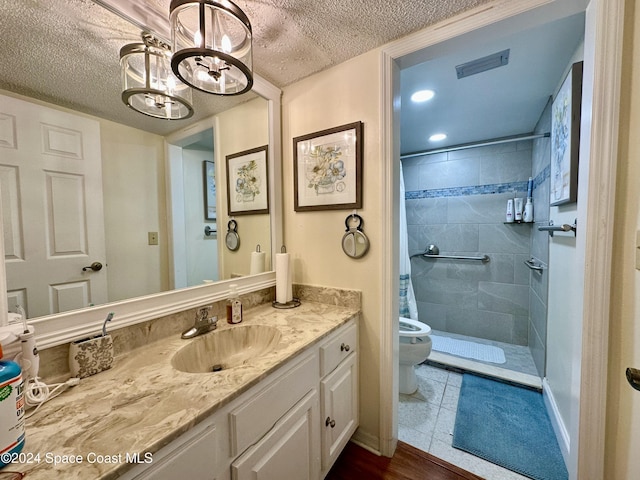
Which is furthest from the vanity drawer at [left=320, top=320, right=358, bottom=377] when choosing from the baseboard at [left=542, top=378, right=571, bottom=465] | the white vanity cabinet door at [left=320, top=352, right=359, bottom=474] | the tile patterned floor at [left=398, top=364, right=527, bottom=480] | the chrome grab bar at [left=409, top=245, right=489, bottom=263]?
the chrome grab bar at [left=409, top=245, right=489, bottom=263]

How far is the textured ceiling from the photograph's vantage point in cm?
75

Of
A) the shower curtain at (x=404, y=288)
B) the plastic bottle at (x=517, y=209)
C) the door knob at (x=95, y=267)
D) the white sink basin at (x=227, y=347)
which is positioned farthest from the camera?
the plastic bottle at (x=517, y=209)

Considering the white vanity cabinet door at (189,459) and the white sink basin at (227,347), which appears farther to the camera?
the white sink basin at (227,347)

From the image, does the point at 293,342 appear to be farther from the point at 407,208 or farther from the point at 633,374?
the point at 407,208

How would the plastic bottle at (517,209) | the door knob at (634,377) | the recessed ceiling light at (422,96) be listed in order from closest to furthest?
the door knob at (634,377)
the recessed ceiling light at (422,96)
the plastic bottle at (517,209)

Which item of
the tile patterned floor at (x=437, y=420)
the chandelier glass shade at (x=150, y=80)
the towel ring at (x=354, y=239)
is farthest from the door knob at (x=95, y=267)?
the tile patterned floor at (x=437, y=420)

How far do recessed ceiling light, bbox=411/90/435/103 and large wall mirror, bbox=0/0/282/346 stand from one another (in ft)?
4.33

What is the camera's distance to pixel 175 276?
1.09 metres

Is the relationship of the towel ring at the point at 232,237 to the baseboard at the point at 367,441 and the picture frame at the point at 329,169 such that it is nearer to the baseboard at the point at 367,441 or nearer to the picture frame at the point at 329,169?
the picture frame at the point at 329,169

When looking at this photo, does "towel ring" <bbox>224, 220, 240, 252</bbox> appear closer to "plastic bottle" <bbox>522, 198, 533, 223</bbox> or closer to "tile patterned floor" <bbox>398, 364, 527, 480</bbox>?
"tile patterned floor" <bbox>398, 364, 527, 480</bbox>

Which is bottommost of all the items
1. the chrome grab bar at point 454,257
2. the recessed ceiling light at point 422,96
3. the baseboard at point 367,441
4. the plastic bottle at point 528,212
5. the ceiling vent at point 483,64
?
the baseboard at point 367,441

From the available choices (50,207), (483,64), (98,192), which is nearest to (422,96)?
(483,64)

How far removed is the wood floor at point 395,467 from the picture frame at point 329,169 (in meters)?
1.32

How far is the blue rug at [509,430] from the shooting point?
4.17 ft
